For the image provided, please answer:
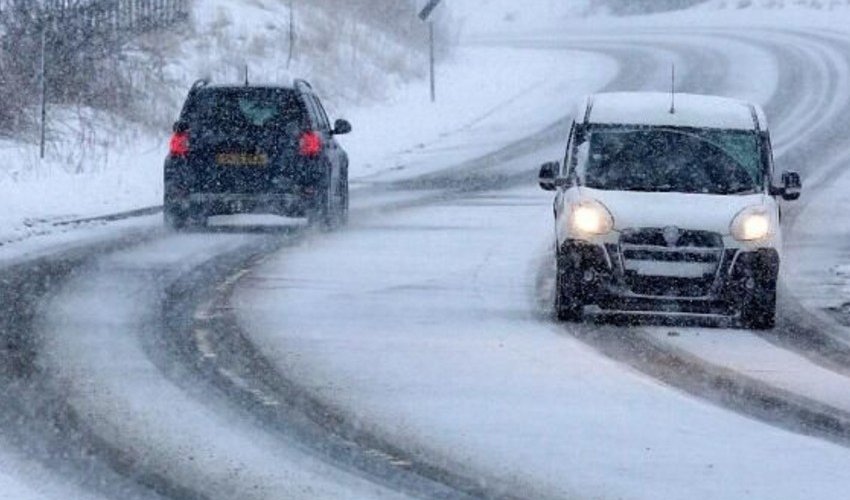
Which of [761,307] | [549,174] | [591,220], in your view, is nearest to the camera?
[591,220]

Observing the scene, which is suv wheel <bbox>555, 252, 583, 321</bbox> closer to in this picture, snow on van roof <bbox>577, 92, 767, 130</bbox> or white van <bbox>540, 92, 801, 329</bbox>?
white van <bbox>540, 92, 801, 329</bbox>

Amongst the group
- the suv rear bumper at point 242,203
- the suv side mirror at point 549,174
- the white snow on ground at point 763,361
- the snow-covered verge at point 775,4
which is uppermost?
the snow-covered verge at point 775,4

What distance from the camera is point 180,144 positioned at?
24625 millimetres

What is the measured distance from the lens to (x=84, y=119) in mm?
34031

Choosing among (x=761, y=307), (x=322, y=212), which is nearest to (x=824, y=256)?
(x=322, y=212)

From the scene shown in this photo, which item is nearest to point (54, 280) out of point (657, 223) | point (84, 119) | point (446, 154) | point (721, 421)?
point (657, 223)

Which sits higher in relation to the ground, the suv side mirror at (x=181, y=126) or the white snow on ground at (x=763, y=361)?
the suv side mirror at (x=181, y=126)

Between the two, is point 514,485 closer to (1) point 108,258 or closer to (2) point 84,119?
(1) point 108,258

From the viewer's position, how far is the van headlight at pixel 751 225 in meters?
16.2

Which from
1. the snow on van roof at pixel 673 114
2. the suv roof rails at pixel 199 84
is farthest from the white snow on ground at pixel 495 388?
the suv roof rails at pixel 199 84

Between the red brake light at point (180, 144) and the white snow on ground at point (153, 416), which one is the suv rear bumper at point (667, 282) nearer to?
the white snow on ground at point (153, 416)

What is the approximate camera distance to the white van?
16078 millimetres

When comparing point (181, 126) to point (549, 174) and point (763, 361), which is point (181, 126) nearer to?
point (549, 174)

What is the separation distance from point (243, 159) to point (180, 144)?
2.34ft
